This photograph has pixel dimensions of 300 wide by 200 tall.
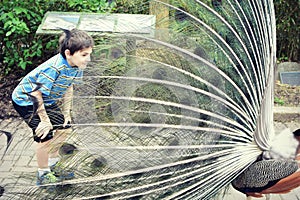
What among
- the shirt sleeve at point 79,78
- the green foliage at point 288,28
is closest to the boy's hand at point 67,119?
the shirt sleeve at point 79,78

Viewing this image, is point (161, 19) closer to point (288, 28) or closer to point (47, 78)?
point (47, 78)

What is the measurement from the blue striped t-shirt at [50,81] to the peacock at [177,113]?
126 mm

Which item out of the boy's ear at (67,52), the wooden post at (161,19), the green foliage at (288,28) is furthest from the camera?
the green foliage at (288,28)

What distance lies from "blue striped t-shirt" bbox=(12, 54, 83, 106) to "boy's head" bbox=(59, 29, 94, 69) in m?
0.05

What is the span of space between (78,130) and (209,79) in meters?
0.83

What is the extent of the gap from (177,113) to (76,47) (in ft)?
3.66

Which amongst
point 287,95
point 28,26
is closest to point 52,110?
point 28,26

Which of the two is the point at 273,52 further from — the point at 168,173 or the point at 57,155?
the point at 57,155

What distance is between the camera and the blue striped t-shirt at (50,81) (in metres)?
2.98

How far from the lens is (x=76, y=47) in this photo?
12.2 feet

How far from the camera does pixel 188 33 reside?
3.10 meters

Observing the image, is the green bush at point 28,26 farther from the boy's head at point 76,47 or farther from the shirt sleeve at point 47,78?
the shirt sleeve at point 47,78

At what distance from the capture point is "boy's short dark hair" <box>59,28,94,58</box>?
365 cm

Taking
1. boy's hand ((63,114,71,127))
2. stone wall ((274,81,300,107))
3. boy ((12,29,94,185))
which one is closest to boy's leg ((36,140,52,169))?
boy ((12,29,94,185))
